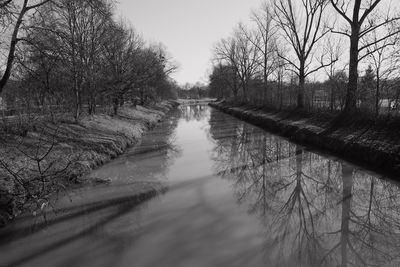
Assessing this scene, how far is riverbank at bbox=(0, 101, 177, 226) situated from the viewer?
21.6 feet

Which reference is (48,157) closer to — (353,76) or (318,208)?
(318,208)

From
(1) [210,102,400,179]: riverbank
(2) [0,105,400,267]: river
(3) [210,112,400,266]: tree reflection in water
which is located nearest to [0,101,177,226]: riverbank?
(2) [0,105,400,267]: river

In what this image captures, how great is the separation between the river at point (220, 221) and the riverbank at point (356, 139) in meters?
0.68

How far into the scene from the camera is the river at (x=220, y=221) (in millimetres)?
4797

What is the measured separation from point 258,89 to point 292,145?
886 inches

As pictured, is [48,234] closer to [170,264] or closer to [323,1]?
[170,264]

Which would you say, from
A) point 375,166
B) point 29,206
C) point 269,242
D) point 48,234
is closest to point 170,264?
point 269,242

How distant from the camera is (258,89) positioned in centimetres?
3578

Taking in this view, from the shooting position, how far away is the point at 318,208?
263 inches

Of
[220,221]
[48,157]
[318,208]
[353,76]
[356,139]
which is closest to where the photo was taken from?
[220,221]

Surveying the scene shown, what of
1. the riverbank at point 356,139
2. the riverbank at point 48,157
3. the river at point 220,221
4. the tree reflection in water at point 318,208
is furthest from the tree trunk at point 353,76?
the riverbank at point 48,157

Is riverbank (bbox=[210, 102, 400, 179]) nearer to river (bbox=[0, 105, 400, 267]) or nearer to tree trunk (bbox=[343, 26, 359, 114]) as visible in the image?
river (bbox=[0, 105, 400, 267])

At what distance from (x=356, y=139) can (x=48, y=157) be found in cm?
1090

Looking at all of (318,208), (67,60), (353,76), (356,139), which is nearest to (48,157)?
(67,60)
